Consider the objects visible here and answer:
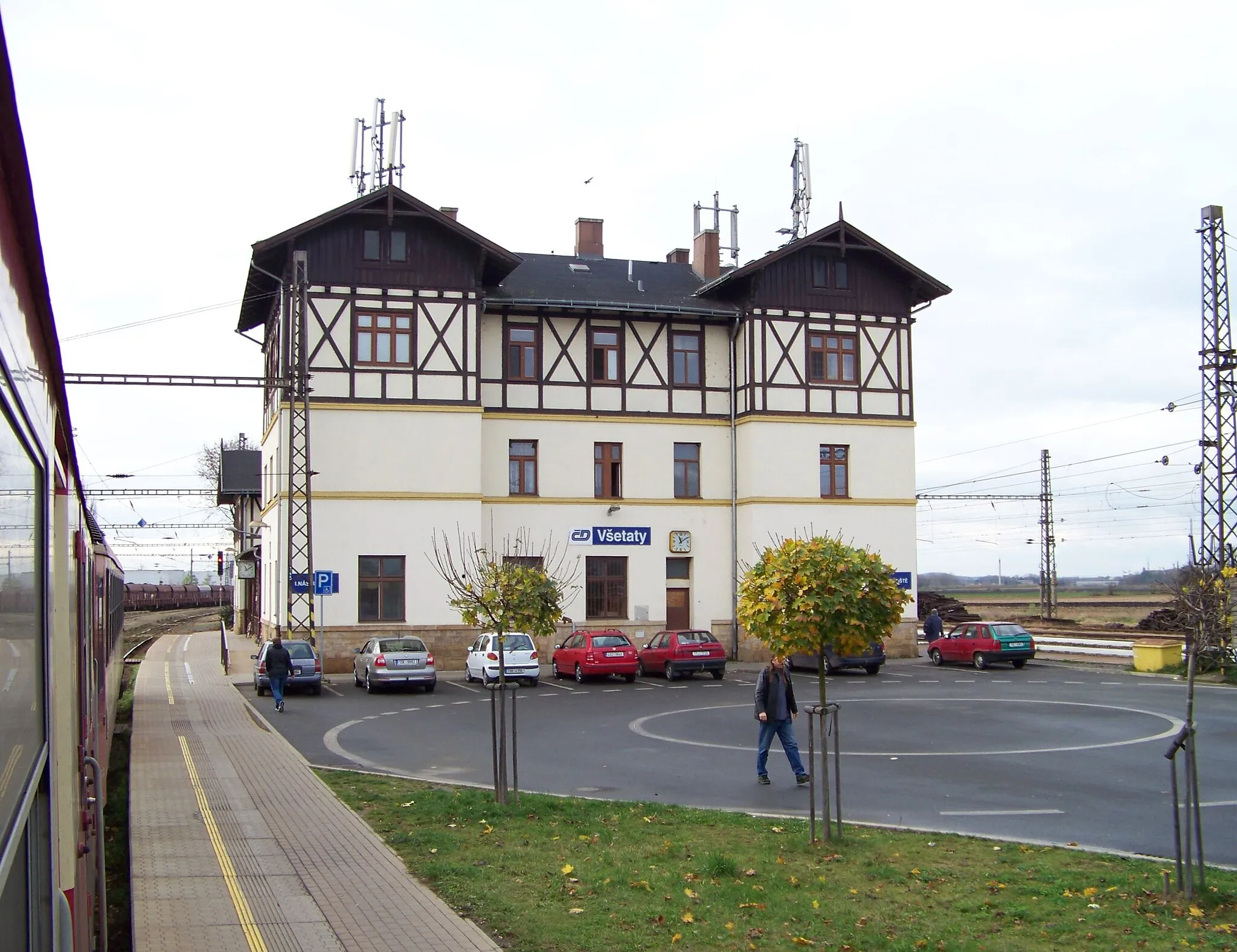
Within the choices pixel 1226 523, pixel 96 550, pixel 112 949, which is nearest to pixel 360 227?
pixel 96 550

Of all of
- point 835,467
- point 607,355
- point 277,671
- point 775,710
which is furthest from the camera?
point 835,467

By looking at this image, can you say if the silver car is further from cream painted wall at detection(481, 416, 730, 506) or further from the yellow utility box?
the yellow utility box

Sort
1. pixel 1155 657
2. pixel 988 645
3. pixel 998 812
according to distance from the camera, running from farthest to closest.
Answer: pixel 988 645 → pixel 1155 657 → pixel 998 812

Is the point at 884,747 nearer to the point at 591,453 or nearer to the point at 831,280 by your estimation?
the point at 591,453

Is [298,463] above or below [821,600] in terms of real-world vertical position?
above

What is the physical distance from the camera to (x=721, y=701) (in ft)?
88.1

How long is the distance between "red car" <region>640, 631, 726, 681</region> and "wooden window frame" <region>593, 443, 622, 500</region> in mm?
6336

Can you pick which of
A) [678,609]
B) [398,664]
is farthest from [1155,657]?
[398,664]

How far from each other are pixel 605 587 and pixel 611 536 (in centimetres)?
168

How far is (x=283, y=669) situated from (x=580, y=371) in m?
16.4

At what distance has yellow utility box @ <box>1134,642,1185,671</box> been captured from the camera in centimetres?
3459

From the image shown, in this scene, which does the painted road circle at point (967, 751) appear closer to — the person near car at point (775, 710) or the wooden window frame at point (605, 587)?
the person near car at point (775, 710)

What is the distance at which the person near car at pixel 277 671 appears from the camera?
82.4 ft

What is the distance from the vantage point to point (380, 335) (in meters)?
35.7
